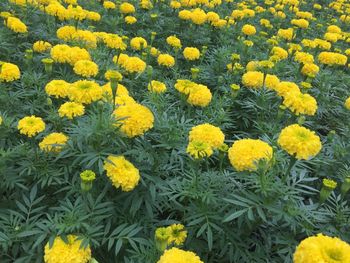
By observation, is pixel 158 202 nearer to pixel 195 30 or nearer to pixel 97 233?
pixel 97 233

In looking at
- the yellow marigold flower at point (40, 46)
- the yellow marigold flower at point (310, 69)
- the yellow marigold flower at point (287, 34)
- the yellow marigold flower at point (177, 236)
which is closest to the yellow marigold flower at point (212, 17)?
the yellow marigold flower at point (287, 34)

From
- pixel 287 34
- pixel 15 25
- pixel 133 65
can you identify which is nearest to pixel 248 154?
pixel 133 65

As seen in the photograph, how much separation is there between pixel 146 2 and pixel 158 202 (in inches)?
157

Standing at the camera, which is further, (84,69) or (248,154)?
(84,69)

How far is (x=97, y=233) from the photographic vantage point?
180 cm

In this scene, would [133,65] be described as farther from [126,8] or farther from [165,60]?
[126,8]

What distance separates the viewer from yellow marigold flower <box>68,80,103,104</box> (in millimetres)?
2260

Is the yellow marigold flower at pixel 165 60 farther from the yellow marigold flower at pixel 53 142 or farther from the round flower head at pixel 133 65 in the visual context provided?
the yellow marigold flower at pixel 53 142

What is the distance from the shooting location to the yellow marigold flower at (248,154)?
200cm

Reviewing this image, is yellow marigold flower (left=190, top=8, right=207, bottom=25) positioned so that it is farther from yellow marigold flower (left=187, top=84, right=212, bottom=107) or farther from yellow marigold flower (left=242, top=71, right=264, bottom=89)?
yellow marigold flower (left=187, top=84, right=212, bottom=107)

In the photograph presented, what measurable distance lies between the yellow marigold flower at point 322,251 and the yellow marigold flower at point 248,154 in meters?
0.58

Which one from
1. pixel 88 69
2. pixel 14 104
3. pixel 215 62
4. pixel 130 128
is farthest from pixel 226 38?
pixel 130 128

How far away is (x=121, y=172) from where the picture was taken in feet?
6.25

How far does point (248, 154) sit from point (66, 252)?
1.04 metres
